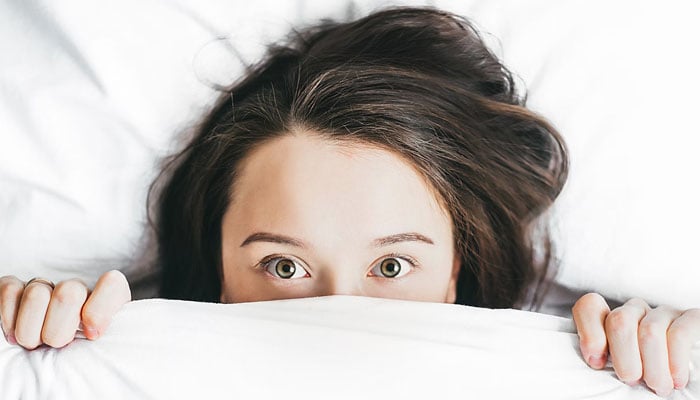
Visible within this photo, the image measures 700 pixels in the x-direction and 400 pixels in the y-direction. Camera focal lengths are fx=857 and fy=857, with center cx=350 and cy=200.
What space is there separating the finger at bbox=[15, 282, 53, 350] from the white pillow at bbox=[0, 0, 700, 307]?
28cm

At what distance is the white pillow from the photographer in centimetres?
110

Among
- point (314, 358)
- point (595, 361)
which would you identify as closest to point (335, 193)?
point (314, 358)

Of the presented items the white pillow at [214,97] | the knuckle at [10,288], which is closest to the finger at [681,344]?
the white pillow at [214,97]

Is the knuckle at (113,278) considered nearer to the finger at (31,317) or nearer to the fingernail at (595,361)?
the finger at (31,317)

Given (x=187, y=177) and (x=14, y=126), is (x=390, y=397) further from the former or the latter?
(x=14, y=126)

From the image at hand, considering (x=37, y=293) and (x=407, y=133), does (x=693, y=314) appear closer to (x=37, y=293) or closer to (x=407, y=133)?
(x=407, y=133)

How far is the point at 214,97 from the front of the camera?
114 centimetres

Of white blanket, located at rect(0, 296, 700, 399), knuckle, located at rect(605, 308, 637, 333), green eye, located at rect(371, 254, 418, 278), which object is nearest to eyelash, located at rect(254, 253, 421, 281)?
green eye, located at rect(371, 254, 418, 278)

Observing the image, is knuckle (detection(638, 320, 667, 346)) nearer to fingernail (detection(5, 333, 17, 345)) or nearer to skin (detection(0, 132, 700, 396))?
skin (detection(0, 132, 700, 396))

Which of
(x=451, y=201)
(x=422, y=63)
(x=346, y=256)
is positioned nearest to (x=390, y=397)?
(x=346, y=256)

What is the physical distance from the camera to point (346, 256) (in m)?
0.95

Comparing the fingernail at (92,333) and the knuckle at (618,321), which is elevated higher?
the knuckle at (618,321)

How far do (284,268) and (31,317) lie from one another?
0.30 metres

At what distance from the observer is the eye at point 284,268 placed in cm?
100
